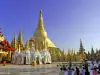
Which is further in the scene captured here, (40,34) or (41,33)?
(41,33)

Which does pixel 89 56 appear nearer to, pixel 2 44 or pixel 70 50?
pixel 70 50

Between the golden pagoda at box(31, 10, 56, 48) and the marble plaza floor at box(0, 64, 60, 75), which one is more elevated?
the golden pagoda at box(31, 10, 56, 48)

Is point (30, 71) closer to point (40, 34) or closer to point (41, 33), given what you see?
point (40, 34)

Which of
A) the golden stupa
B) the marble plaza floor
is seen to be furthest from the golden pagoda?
the marble plaza floor

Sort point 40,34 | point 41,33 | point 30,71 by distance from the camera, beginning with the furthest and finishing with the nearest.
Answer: point 41,33 < point 40,34 < point 30,71

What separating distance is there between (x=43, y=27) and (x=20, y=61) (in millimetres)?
22814

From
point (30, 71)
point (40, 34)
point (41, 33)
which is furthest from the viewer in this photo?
point (41, 33)

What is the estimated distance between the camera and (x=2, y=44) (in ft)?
157

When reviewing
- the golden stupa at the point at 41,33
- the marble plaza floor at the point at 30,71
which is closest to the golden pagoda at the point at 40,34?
the golden stupa at the point at 41,33

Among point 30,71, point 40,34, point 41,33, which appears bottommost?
point 30,71

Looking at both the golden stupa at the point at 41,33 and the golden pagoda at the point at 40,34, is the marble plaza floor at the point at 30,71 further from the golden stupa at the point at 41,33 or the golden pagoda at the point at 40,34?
the golden stupa at the point at 41,33

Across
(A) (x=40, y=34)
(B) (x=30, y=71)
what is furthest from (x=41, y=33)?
(B) (x=30, y=71)

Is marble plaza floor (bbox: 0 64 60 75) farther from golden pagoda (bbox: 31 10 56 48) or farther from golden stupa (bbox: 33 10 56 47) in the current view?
golden stupa (bbox: 33 10 56 47)

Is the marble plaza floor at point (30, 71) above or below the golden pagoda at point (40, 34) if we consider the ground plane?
below
